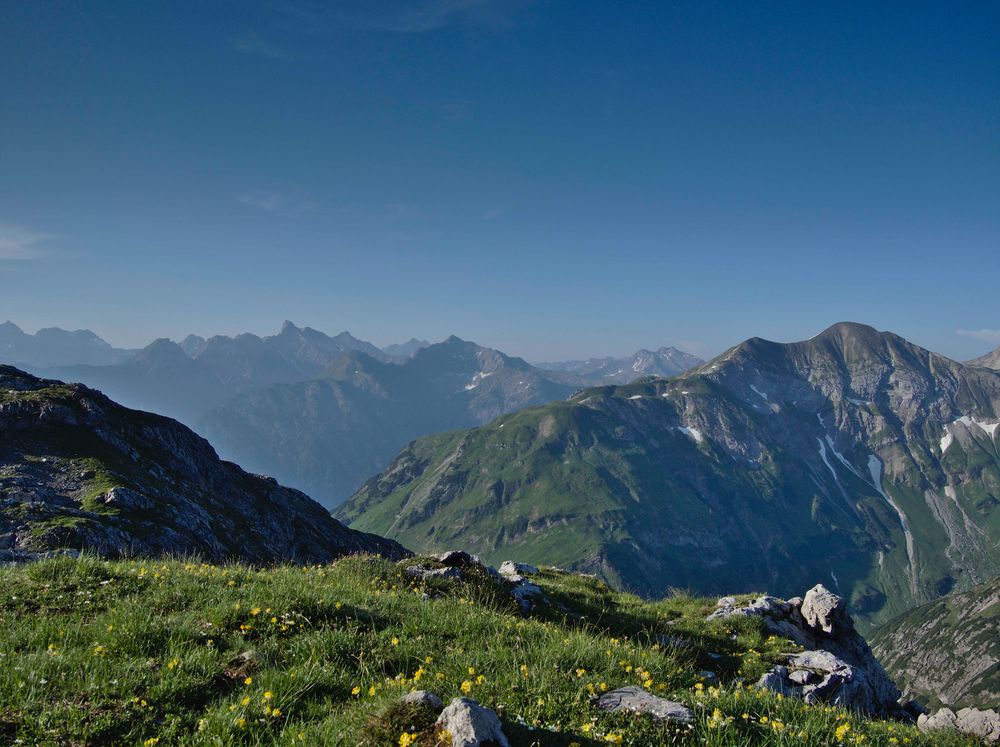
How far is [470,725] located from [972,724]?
508 inches

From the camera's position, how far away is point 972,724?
11750 millimetres

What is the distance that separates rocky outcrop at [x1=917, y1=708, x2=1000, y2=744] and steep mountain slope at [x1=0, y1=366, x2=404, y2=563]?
33.6 m

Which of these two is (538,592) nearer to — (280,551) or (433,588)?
(433,588)

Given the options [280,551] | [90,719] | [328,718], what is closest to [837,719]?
[328,718]

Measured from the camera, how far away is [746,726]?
7074 millimetres

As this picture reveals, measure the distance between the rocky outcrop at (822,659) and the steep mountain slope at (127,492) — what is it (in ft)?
102

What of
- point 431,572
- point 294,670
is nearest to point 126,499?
point 431,572

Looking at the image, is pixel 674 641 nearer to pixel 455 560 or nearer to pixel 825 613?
pixel 455 560

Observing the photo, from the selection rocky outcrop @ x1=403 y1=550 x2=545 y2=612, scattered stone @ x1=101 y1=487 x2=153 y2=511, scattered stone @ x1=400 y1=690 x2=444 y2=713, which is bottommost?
scattered stone @ x1=101 y1=487 x2=153 y2=511

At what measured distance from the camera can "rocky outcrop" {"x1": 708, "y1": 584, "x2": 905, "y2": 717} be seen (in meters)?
15.3

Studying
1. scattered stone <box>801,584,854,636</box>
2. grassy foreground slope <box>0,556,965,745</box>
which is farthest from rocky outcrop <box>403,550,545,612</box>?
scattered stone <box>801,584,854,636</box>

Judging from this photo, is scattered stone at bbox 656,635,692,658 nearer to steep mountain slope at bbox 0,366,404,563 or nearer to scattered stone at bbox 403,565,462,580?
scattered stone at bbox 403,565,462,580

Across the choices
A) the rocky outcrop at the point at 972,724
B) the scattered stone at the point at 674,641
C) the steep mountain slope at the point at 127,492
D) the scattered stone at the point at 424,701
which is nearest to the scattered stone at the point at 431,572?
the scattered stone at the point at 674,641

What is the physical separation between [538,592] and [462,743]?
14.1 metres
